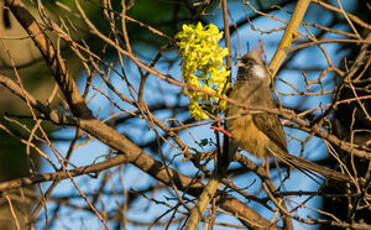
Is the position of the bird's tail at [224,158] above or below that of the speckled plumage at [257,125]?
below

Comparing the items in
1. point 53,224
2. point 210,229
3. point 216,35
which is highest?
point 216,35

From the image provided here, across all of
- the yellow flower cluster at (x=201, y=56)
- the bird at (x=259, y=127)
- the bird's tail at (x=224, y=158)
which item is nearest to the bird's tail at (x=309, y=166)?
the bird at (x=259, y=127)

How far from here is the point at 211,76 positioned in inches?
74.3

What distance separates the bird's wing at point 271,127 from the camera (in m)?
2.98

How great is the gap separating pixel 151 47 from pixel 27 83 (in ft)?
4.26

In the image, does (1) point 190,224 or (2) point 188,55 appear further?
(1) point 190,224

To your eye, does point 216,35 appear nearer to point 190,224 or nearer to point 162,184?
point 190,224

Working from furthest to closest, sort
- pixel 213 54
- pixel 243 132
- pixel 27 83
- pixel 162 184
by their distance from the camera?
pixel 27 83 < pixel 162 184 < pixel 243 132 < pixel 213 54

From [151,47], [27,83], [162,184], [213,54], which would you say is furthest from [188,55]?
[27,83]

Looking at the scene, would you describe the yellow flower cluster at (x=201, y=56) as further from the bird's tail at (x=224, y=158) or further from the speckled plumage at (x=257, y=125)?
the speckled plumage at (x=257, y=125)

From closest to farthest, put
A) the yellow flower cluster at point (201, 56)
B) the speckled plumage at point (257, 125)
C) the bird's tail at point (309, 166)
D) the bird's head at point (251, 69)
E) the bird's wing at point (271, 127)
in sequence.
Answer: the yellow flower cluster at point (201, 56)
the bird's tail at point (309, 166)
the bird's head at point (251, 69)
the speckled plumage at point (257, 125)
the bird's wing at point (271, 127)

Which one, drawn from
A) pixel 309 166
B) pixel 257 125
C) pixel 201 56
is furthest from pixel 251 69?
pixel 201 56

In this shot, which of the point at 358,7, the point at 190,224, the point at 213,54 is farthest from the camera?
the point at 358,7

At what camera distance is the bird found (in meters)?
2.54
